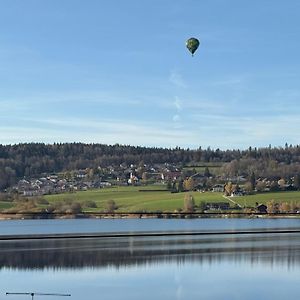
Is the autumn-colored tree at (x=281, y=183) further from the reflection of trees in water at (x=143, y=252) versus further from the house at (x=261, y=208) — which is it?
the reflection of trees in water at (x=143, y=252)

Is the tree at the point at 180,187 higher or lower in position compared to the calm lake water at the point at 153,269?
higher

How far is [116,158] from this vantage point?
15438 centimetres

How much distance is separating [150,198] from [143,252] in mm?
56885

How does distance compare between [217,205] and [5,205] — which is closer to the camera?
[5,205]

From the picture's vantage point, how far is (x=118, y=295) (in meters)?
22.6

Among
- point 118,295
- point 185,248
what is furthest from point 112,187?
point 118,295

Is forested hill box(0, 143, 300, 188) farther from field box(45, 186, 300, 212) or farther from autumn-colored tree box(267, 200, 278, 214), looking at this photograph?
autumn-colored tree box(267, 200, 278, 214)

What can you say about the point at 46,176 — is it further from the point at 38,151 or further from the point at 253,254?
the point at 253,254

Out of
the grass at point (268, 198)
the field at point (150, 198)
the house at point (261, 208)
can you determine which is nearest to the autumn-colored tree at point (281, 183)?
the grass at point (268, 198)

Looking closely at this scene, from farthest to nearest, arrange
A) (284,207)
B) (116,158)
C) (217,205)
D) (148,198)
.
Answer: (116,158)
(148,198)
(217,205)
(284,207)

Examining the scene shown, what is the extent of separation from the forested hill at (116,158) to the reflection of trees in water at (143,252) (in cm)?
7914

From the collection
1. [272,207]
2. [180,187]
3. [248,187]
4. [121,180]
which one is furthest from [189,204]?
[121,180]

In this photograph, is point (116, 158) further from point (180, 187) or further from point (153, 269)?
point (153, 269)

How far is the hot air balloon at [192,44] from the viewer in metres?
40.2
